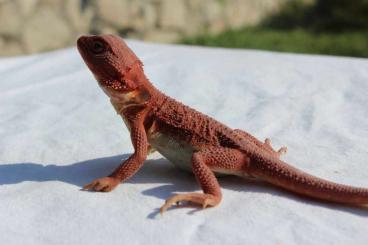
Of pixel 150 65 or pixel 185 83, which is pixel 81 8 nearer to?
pixel 150 65

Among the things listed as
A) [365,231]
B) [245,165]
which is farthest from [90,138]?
[365,231]

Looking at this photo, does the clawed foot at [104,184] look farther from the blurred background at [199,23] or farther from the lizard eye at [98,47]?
the blurred background at [199,23]

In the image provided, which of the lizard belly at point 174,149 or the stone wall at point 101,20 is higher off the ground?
the lizard belly at point 174,149

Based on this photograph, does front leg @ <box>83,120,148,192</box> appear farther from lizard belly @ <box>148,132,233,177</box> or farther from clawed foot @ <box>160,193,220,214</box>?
clawed foot @ <box>160,193,220,214</box>

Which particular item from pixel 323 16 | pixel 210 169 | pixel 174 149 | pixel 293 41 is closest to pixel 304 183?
pixel 210 169

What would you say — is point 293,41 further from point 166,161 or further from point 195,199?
point 195,199

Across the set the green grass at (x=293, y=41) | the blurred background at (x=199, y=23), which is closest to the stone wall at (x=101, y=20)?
the blurred background at (x=199, y=23)

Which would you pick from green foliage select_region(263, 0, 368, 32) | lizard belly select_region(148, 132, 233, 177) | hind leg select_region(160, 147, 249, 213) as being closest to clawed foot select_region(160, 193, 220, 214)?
hind leg select_region(160, 147, 249, 213)
